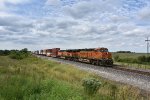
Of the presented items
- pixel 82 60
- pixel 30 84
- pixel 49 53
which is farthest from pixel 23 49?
pixel 30 84

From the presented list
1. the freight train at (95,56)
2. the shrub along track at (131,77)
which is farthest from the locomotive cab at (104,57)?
the shrub along track at (131,77)

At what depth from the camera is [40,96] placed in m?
12.4

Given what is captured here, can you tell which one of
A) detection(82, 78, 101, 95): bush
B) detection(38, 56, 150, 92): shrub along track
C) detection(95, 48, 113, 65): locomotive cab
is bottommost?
detection(38, 56, 150, 92): shrub along track

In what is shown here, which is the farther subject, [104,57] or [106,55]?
[106,55]

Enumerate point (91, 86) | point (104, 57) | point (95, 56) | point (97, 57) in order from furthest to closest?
1. point (95, 56)
2. point (97, 57)
3. point (104, 57)
4. point (91, 86)

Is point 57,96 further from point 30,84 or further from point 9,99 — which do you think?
point 30,84

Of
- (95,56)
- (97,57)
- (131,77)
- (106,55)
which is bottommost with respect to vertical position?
(131,77)

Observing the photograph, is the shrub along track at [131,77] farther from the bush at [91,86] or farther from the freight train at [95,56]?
the freight train at [95,56]

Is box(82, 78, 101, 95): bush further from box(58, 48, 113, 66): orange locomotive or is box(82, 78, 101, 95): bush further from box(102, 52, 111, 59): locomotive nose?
box(102, 52, 111, 59): locomotive nose

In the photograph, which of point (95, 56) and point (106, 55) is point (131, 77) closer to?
point (106, 55)

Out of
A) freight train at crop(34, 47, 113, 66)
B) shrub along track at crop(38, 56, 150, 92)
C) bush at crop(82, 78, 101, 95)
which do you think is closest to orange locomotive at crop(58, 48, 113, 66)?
freight train at crop(34, 47, 113, 66)

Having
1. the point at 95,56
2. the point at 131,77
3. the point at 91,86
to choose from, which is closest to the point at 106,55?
the point at 95,56

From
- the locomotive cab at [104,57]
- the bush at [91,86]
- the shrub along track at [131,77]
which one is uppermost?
the locomotive cab at [104,57]

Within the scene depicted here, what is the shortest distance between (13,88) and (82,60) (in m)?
43.0
